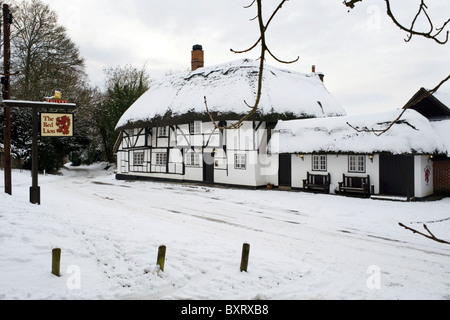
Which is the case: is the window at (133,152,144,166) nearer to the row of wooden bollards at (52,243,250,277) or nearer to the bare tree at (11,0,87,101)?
the bare tree at (11,0,87,101)

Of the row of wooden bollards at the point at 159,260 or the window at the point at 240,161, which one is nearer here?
the row of wooden bollards at the point at 159,260

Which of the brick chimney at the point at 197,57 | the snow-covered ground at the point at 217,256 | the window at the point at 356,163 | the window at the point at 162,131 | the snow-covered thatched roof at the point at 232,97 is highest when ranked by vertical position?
the brick chimney at the point at 197,57

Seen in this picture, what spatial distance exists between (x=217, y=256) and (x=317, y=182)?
12.6 meters

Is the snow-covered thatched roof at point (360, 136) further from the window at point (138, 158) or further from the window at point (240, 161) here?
the window at point (138, 158)

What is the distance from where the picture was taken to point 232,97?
21.1 m

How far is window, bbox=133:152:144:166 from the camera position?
90.4ft

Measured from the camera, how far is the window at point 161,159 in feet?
83.6

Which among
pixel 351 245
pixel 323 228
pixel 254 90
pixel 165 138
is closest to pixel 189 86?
pixel 165 138

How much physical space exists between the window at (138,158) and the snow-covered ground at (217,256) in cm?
1538

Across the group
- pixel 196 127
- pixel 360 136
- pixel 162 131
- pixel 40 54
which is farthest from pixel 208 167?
pixel 40 54

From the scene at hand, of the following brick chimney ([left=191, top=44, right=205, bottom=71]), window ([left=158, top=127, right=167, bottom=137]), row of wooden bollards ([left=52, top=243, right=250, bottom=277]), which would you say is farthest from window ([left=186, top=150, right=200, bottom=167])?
row of wooden bollards ([left=52, top=243, right=250, bottom=277])

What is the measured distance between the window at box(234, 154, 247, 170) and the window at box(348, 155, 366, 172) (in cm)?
631

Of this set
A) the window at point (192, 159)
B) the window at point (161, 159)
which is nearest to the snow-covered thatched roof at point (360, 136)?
the window at point (192, 159)
